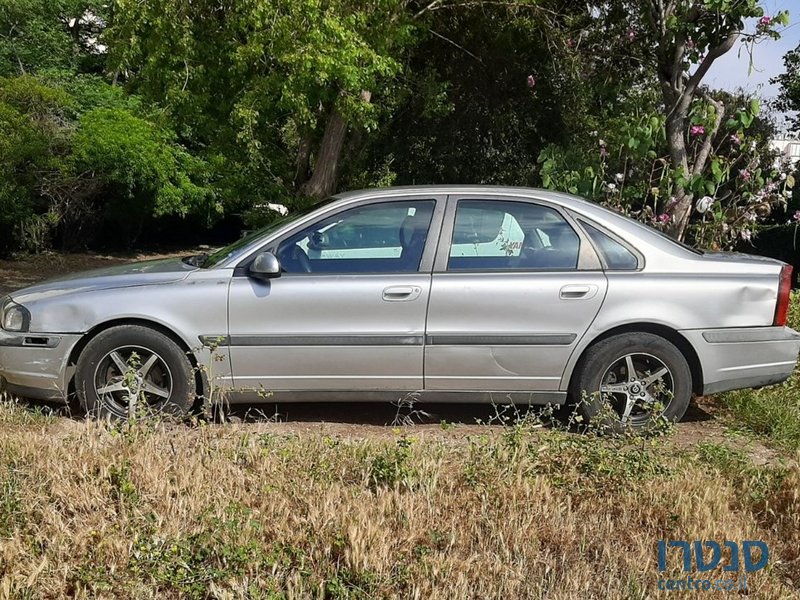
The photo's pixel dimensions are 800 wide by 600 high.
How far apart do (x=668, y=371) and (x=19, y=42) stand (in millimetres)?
16835

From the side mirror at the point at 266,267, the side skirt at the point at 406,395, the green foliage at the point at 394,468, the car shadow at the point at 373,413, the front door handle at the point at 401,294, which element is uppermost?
the side mirror at the point at 266,267

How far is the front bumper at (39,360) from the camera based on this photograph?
4.71 meters

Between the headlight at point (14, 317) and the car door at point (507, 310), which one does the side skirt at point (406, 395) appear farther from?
the headlight at point (14, 317)

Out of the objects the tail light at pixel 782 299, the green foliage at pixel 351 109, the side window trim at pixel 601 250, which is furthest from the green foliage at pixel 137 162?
the tail light at pixel 782 299

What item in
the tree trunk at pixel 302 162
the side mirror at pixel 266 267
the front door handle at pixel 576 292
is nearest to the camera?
the side mirror at pixel 266 267

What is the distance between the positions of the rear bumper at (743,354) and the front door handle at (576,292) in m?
0.63

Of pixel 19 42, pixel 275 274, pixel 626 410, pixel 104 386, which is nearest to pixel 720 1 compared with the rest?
pixel 626 410

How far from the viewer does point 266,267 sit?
15.2 ft

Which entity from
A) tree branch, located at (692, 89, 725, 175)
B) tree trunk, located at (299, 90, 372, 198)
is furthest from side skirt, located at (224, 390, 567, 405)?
tree trunk, located at (299, 90, 372, 198)

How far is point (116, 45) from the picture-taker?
848 cm

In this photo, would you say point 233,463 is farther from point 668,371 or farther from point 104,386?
point 668,371

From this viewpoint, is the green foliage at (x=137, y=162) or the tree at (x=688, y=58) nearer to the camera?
the tree at (x=688, y=58)

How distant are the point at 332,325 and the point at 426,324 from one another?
58 centimetres

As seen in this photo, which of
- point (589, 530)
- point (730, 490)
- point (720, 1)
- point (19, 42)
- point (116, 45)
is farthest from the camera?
point (19, 42)
